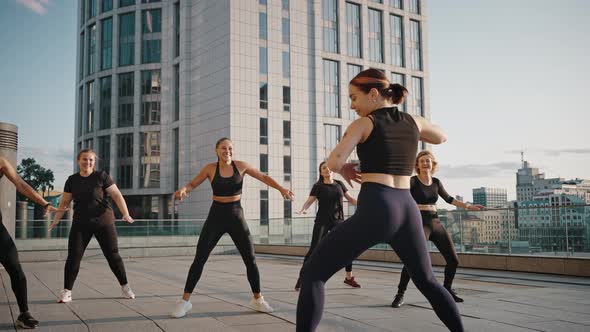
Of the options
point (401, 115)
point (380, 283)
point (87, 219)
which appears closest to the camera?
point (401, 115)

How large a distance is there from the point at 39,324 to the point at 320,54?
42.3 metres

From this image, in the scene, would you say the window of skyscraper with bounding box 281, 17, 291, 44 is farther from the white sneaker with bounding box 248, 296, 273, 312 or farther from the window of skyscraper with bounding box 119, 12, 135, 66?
the white sneaker with bounding box 248, 296, 273, 312

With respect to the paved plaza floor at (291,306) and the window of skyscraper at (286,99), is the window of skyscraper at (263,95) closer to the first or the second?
the window of skyscraper at (286,99)

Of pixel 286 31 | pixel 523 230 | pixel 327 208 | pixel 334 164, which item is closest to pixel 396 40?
pixel 286 31

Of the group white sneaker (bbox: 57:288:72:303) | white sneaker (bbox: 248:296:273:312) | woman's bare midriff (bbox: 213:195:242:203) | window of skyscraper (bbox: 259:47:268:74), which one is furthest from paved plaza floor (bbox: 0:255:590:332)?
window of skyscraper (bbox: 259:47:268:74)

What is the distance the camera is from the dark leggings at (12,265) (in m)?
5.38

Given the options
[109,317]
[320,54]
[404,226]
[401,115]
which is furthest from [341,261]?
[320,54]

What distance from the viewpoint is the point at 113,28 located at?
50.9 meters

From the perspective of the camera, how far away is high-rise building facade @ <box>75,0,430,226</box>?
138 feet

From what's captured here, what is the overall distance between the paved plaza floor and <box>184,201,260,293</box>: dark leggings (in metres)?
0.47

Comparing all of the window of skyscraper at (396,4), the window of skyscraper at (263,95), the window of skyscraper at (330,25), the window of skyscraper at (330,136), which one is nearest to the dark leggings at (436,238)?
the window of skyscraper at (263,95)

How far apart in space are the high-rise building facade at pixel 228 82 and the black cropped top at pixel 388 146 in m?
37.6

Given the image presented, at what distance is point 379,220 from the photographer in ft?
10.9

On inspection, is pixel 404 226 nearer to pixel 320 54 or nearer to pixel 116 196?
pixel 116 196
